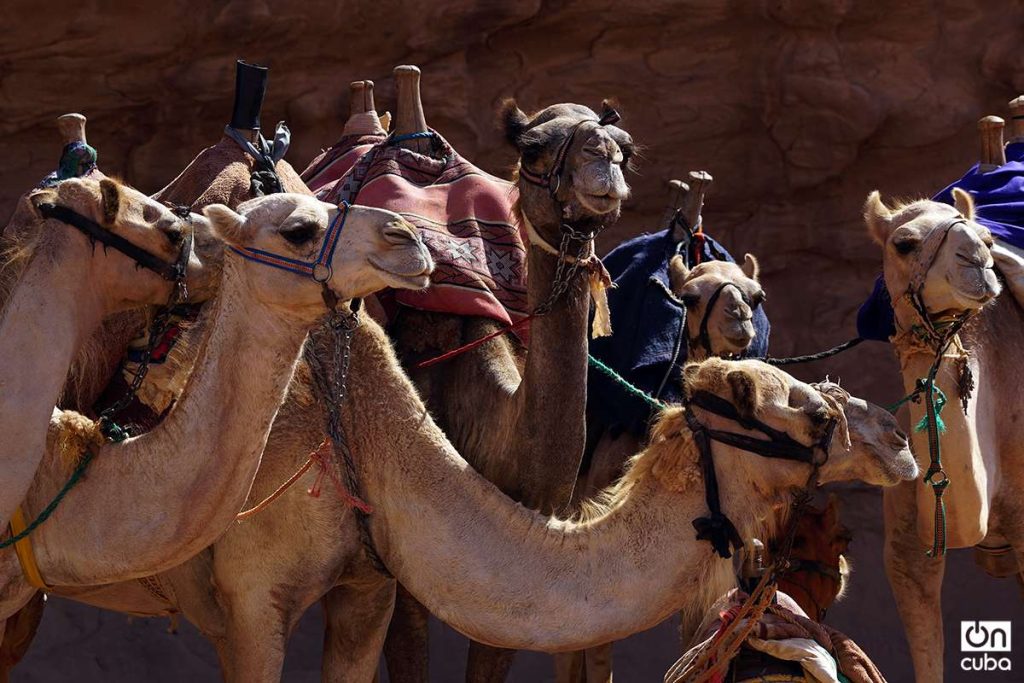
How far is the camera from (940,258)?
5297mm

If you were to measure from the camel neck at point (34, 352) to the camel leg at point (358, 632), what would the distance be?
115 centimetres

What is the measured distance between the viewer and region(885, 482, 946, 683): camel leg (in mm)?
5938

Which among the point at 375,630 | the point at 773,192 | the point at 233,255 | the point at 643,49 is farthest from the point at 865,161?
the point at 233,255

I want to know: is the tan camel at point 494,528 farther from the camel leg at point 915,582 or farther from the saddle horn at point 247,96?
the camel leg at point 915,582

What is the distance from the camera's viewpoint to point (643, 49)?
8.90 metres

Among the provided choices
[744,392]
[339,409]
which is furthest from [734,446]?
[339,409]

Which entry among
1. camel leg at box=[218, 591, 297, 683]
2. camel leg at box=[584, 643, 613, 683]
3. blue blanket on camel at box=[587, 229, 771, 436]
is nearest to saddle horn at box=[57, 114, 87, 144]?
camel leg at box=[218, 591, 297, 683]

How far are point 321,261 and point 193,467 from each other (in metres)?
0.59

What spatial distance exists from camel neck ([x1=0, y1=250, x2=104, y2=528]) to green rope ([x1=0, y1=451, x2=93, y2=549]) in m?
0.07

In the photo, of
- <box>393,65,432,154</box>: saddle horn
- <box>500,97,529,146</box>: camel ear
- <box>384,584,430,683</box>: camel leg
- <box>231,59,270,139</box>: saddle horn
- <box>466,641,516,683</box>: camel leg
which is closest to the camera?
<box>500,97,529,146</box>: camel ear

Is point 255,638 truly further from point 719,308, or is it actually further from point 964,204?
point 964,204

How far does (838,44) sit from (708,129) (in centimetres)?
79

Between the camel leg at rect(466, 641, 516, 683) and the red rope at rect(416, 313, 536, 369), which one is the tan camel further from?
the camel leg at rect(466, 641, 516, 683)

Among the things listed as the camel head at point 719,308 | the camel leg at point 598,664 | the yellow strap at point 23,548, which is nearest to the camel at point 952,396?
the camel head at point 719,308
